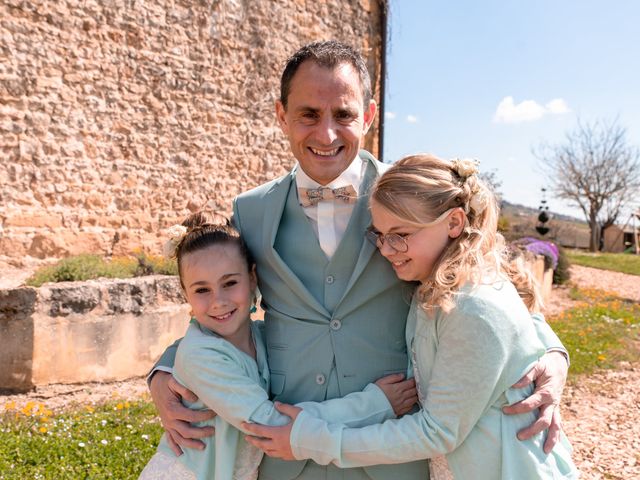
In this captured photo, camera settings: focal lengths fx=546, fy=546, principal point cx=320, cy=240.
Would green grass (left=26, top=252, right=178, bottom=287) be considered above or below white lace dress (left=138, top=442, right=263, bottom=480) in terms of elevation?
below

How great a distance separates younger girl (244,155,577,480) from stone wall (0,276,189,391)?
11.0 feet

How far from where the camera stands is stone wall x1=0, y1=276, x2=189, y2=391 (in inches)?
167

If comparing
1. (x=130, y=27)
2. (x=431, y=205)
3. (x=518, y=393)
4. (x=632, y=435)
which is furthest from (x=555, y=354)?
(x=130, y=27)

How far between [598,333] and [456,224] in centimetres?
662

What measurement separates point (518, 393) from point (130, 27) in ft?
24.1

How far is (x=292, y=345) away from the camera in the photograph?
1867mm

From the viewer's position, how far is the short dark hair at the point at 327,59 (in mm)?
1815

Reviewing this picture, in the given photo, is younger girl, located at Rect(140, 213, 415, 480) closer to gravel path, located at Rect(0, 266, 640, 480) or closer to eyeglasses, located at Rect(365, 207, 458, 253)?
eyeglasses, located at Rect(365, 207, 458, 253)

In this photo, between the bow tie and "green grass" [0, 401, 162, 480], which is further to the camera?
"green grass" [0, 401, 162, 480]

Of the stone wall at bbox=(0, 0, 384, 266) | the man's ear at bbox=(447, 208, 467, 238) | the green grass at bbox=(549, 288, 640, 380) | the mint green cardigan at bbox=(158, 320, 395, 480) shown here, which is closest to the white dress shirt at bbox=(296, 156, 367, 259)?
the man's ear at bbox=(447, 208, 467, 238)

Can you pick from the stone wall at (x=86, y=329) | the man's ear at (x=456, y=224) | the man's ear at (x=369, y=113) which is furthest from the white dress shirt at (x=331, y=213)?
the stone wall at (x=86, y=329)

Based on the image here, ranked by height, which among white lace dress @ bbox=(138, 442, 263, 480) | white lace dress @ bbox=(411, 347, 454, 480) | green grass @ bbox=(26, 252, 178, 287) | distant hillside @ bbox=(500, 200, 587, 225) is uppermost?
white lace dress @ bbox=(411, 347, 454, 480)

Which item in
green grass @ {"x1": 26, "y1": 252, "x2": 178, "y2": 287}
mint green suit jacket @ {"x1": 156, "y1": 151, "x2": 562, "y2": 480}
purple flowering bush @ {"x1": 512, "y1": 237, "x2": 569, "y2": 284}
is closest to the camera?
mint green suit jacket @ {"x1": 156, "y1": 151, "x2": 562, "y2": 480}

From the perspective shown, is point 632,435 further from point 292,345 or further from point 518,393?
point 292,345
